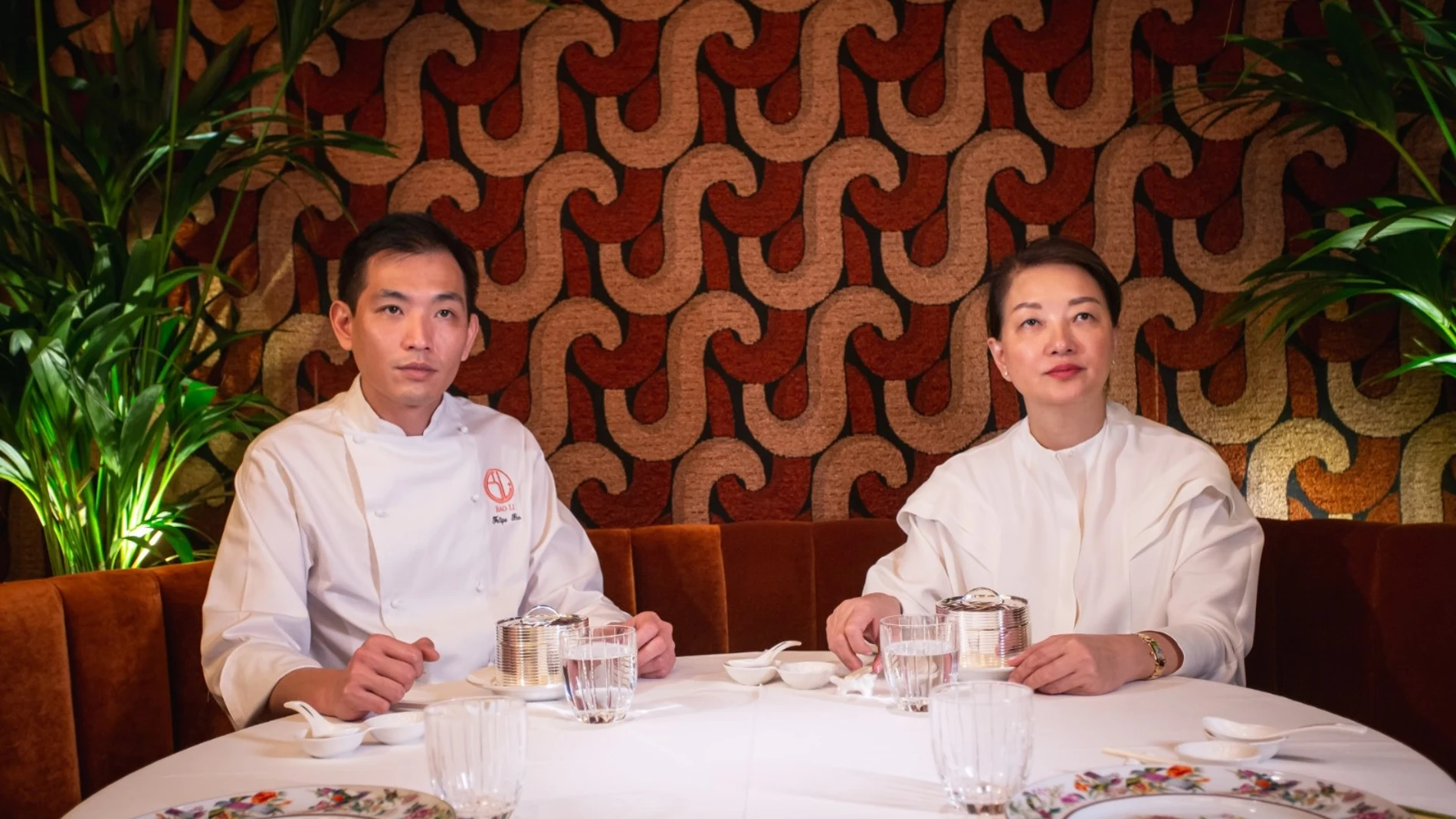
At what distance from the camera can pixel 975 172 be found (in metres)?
3.07

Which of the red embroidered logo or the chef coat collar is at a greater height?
the chef coat collar

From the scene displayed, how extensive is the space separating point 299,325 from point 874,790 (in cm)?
246

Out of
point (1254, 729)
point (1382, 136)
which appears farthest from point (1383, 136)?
point (1254, 729)

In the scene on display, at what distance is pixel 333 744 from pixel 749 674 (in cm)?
63

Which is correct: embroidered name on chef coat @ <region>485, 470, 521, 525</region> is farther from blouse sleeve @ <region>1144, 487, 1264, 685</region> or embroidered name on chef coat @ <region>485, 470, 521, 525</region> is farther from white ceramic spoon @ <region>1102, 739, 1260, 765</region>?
white ceramic spoon @ <region>1102, 739, 1260, 765</region>

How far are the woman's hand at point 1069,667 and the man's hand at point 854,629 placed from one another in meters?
0.31

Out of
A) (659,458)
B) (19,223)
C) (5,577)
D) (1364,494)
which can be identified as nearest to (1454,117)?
(1364,494)

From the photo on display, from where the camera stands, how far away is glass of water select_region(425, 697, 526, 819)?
1076 millimetres

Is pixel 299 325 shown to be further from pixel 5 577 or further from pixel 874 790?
pixel 874 790

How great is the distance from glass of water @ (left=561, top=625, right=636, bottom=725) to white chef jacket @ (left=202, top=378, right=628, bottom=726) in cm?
68

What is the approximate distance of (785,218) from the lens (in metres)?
3.12

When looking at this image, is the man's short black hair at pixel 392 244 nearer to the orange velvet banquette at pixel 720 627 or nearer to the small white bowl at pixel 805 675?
the orange velvet banquette at pixel 720 627

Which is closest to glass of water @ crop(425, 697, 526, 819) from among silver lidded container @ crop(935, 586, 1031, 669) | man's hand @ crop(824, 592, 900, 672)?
silver lidded container @ crop(935, 586, 1031, 669)

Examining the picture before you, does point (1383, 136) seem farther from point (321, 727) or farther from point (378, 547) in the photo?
point (321, 727)
